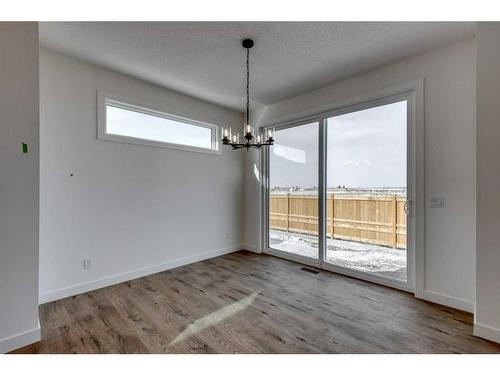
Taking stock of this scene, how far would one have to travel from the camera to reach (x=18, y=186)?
1.90 meters

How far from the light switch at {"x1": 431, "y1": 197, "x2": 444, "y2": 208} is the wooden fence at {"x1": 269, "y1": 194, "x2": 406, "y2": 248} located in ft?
1.08

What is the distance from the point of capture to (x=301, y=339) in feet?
6.56

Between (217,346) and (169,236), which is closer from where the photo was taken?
(217,346)

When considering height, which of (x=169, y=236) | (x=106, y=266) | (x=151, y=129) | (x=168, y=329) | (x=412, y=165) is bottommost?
(x=168, y=329)

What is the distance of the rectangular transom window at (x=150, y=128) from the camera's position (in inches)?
124

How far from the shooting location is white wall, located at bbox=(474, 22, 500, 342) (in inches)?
78.1

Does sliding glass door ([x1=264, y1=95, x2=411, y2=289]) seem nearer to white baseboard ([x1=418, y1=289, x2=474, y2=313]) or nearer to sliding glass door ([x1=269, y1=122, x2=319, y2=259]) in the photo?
sliding glass door ([x1=269, y1=122, x2=319, y2=259])

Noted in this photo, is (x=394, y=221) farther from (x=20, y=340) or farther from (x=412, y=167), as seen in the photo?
(x=20, y=340)

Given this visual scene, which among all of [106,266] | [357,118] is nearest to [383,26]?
[357,118]

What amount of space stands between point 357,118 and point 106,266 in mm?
3903

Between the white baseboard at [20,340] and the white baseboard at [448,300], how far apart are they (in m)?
3.75

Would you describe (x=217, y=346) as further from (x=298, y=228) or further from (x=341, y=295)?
(x=298, y=228)

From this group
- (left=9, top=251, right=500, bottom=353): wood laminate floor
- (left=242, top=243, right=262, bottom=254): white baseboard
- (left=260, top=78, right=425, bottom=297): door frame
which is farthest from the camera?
(left=242, top=243, right=262, bottom=254): white baseboard

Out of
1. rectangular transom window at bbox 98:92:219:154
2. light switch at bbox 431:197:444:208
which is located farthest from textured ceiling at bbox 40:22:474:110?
light switch at bbox 431:197:444:208
